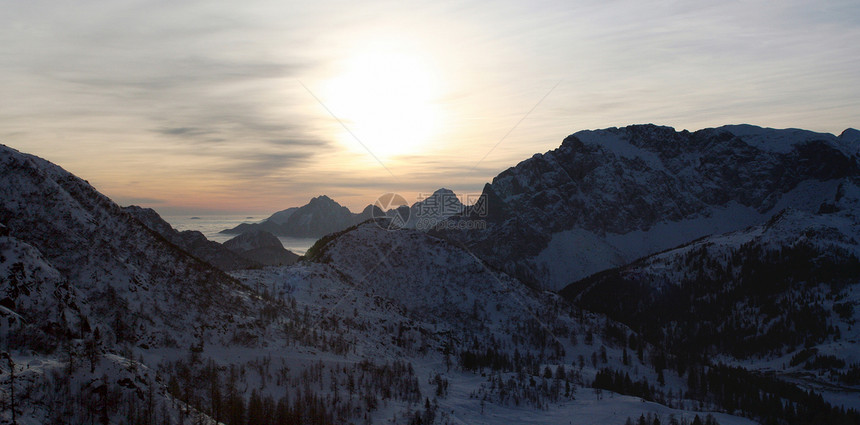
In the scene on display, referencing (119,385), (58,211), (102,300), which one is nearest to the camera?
(119,385)

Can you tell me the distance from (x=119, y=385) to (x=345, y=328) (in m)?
63.9

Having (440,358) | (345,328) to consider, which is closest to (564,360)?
(440,358)

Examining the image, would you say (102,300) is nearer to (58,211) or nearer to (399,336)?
(58,211)

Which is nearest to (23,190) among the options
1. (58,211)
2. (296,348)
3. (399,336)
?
(58,211)

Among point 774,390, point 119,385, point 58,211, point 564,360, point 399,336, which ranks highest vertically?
point 58,211

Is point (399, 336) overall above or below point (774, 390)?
above

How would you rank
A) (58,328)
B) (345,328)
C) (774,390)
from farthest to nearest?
(774,390), (345,328), (58,328)

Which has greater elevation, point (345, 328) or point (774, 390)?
point (345, 328)

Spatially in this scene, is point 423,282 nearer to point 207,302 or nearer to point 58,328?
point 207,302

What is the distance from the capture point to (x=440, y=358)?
108 m

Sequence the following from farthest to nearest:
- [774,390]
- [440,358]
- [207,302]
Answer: [774,390]
[440,358]
[207,302]

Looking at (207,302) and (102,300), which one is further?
(207,302)

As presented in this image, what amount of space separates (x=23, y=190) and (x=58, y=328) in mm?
28123

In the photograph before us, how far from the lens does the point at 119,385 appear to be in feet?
111
